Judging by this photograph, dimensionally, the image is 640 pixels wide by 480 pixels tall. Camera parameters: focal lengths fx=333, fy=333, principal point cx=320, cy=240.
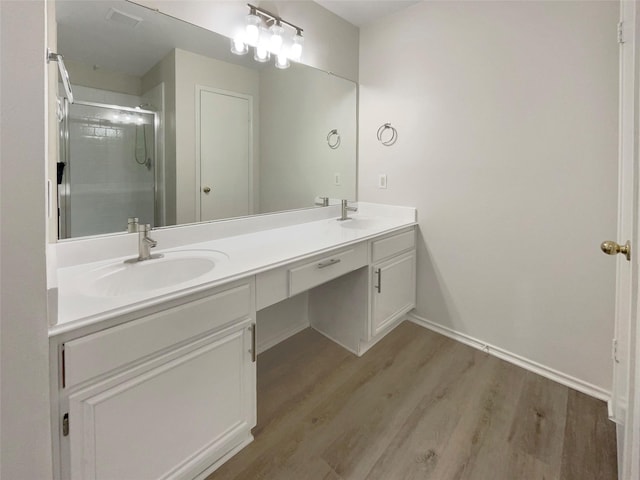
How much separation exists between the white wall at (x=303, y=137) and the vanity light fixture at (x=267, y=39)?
0.08 meters

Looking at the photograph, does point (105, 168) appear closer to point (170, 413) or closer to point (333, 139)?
point (170, 413)

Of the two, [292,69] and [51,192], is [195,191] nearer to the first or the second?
[51,192]

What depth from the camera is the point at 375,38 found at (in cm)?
250

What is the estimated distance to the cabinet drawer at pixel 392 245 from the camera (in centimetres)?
204

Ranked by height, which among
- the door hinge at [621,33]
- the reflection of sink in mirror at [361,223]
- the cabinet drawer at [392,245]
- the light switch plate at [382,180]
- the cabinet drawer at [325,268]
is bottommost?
the cabinet drawer at [325,268]

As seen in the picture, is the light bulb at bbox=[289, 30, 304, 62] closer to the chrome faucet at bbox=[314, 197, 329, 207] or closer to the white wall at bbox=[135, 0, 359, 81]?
the white wall at bbox=[135, 0, 359, 81]

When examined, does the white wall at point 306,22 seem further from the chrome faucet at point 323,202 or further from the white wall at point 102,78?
the chrome faucet at point 323,202

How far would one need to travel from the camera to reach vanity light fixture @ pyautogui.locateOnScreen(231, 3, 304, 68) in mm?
1806

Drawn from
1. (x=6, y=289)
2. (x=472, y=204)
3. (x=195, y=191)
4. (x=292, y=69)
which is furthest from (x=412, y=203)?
(x=6, y=289)

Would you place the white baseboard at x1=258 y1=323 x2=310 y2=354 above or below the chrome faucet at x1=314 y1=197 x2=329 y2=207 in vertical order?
below

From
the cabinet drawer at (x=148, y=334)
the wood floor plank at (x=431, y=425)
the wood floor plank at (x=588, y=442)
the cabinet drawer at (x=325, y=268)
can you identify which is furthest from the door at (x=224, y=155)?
the wood floor plank at (x=588, y=442)

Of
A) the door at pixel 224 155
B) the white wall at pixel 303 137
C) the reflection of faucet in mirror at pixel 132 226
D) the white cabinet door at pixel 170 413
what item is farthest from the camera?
the white wall at pixel 303 137

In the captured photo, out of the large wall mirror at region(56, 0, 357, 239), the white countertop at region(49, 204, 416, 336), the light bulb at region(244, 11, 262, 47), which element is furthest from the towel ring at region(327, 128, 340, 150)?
the light bulb at region(244, 11, 262, 47)

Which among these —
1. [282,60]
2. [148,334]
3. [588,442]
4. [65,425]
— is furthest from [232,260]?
[588,442]
